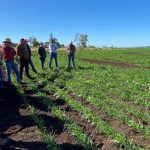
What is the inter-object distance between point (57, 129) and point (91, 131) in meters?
0.84

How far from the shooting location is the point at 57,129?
8.18 metres

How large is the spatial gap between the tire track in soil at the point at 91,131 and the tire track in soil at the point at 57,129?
400 millimetres

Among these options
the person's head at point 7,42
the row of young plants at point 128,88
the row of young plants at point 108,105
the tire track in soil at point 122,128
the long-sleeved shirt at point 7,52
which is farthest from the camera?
the long-sleeved shirt at point 7,52

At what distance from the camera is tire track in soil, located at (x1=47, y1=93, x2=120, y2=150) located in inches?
271

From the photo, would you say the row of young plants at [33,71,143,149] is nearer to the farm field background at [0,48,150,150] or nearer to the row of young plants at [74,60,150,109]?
the farm field background at [0,48,150,150]

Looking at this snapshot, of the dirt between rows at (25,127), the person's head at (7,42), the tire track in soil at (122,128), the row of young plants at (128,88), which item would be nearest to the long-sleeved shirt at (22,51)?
the person's head at (7,42)

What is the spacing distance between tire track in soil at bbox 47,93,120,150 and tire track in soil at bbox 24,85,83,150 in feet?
1.31

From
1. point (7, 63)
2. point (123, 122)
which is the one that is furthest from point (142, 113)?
point (7, 63)

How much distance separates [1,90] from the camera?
13.6 metres

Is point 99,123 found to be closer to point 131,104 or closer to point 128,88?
point 131,104

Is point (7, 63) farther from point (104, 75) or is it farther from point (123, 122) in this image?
point (123, 122)

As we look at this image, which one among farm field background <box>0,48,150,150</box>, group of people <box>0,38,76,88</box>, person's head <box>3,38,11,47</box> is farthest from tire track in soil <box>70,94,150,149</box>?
group of people <box>0,38,76,88</box>

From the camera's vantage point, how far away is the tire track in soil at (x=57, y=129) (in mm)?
7098

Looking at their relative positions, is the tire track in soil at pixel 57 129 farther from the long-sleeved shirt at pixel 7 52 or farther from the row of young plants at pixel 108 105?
the long-sleeved shirt at pixel 7 52
